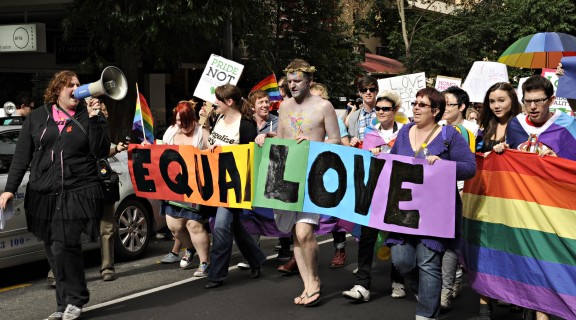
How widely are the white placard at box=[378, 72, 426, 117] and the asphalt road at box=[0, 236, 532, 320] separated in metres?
2.54

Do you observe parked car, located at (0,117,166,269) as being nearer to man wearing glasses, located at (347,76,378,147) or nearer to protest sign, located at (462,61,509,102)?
man wearing glasses, located at (347,76,378,147)

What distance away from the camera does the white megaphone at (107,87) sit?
585 centimetres

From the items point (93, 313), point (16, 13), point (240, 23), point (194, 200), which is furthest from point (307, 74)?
point (16, 13)

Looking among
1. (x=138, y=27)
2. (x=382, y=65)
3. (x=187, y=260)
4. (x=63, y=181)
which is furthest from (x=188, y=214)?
(x=382, y=65)

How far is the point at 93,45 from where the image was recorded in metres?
13.9

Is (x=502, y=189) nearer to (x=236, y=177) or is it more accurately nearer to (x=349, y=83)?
(x=236, y=177)

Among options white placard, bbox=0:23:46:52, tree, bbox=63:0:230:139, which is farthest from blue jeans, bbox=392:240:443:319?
white placard, bbox=0:23:46:52

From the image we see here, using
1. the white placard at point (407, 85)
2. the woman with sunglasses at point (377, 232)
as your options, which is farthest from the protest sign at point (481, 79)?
the woman with sunglasses at point (377, 232)

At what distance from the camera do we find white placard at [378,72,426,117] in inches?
388

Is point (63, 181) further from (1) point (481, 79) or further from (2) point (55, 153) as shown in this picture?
(1) point (481, 79)

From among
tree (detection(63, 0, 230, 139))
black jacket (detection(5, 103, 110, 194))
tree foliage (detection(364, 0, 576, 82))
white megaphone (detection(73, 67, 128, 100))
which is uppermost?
tree foliage (detection(364, 0, 576, 82))

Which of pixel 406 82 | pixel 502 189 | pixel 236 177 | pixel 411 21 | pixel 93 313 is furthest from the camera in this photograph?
pixel 411 21

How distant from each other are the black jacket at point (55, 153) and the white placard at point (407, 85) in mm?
4884

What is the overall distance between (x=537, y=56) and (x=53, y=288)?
9.33m
